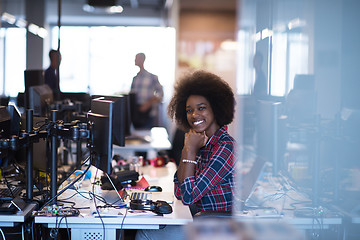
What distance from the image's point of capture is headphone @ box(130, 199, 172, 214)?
2.33m

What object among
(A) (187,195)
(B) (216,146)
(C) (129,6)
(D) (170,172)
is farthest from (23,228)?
(C) (129,6)

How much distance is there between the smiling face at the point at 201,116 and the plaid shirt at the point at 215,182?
164 millimetres

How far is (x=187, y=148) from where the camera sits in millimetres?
2734

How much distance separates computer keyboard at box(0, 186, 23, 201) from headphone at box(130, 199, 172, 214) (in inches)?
26.1

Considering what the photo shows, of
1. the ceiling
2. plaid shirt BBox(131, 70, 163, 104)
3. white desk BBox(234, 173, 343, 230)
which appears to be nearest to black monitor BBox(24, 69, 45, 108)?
white desk BBox(234, 173, 343, 230)

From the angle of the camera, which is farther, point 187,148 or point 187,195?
point 187,148

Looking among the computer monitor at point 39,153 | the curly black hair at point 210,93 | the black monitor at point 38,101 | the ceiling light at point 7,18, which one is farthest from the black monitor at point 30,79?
the ceiling light at point 7,18

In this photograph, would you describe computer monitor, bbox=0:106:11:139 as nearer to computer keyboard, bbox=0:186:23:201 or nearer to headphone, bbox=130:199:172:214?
computer keyboard, bbox=0:186:23:201

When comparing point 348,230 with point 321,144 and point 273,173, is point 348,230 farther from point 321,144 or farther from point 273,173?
point 273,173

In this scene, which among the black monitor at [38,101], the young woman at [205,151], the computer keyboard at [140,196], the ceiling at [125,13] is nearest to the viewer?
the young woman at [205,151]

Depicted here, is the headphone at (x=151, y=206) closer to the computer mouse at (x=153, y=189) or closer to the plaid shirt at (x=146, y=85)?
the computer mouse at (x=153, y=189)

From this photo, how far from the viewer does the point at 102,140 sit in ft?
7.22

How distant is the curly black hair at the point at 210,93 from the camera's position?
2898 mm

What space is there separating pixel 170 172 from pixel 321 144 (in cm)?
188
